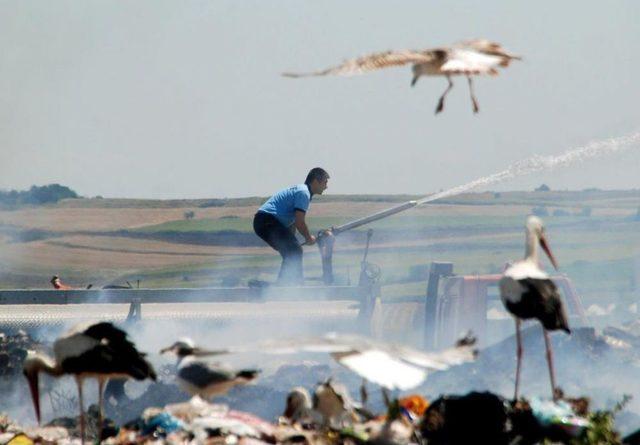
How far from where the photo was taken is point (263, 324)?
60.8 ft

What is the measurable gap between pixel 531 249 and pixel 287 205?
8.30 m

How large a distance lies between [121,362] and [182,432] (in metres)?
0.68

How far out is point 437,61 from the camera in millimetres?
9648

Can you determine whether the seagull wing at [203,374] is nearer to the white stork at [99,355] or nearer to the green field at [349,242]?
the white stork at [99,355]

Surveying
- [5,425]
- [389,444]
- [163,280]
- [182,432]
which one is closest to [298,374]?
[5,425]

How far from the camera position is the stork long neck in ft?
33.4

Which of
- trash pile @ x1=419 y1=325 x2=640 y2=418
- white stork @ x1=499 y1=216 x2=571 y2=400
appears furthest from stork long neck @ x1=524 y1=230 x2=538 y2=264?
trash pile @ x1=419 y1=325 x2=640 y2=418

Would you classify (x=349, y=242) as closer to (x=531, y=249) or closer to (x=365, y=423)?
(x=531, y=249)

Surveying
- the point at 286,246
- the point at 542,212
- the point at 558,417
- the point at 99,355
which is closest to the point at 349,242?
the point at 542,212

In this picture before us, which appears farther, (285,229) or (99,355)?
(285,229)

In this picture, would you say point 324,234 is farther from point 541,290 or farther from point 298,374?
point 541,290

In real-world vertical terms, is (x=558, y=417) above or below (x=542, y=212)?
below

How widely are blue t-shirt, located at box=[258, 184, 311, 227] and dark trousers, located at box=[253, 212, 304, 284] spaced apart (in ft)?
0.34

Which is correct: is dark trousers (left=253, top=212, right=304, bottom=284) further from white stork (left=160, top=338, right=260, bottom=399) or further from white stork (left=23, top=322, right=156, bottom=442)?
white stork (left=23, top=322, right=156, bottom=442)
